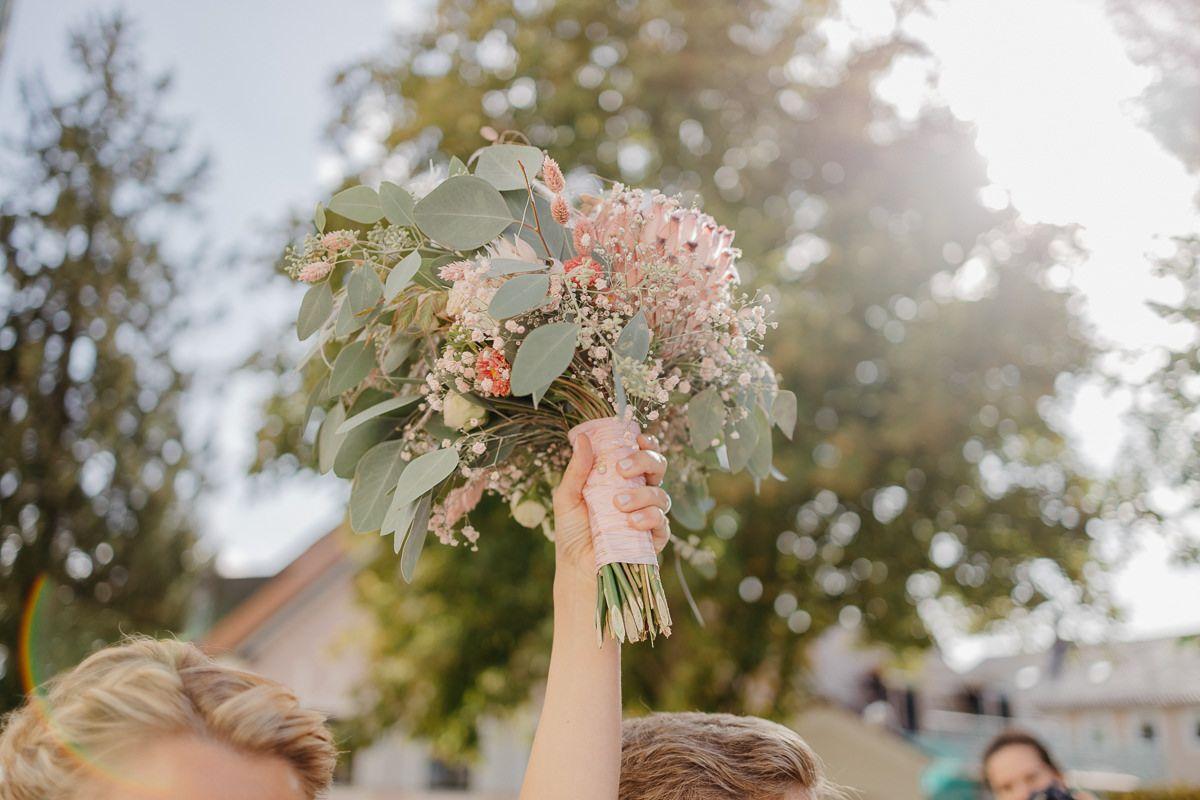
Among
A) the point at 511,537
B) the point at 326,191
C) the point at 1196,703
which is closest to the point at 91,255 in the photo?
the point at 326,191

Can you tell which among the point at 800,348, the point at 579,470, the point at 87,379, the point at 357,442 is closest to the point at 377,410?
the point at 357,442

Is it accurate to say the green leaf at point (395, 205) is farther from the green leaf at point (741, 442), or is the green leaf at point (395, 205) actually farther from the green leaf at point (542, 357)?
the green leaf at point (741, 442)

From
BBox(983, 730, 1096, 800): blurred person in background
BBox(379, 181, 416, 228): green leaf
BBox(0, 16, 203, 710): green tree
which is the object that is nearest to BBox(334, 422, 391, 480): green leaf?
BBox(379, 181, 416, 228): green leaf

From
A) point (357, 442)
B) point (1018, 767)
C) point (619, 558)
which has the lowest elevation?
point (1018, 767)

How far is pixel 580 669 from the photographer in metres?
1.75

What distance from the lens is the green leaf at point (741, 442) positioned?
2.25 meters

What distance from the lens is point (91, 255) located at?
13.4 meters

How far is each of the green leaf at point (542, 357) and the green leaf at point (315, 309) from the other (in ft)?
1.87

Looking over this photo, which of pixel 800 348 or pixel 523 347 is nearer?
pixel 523 347

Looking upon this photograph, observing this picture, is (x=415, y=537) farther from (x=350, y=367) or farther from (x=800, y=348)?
(x=800, y=348)

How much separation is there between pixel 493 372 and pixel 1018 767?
4.49 metres

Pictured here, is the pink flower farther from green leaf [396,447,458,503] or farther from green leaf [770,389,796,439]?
green leaf [770,389,796,439]

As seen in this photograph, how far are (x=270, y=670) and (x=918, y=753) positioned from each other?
13533mm

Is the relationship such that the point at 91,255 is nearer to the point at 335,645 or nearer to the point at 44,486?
the point at 44,486
